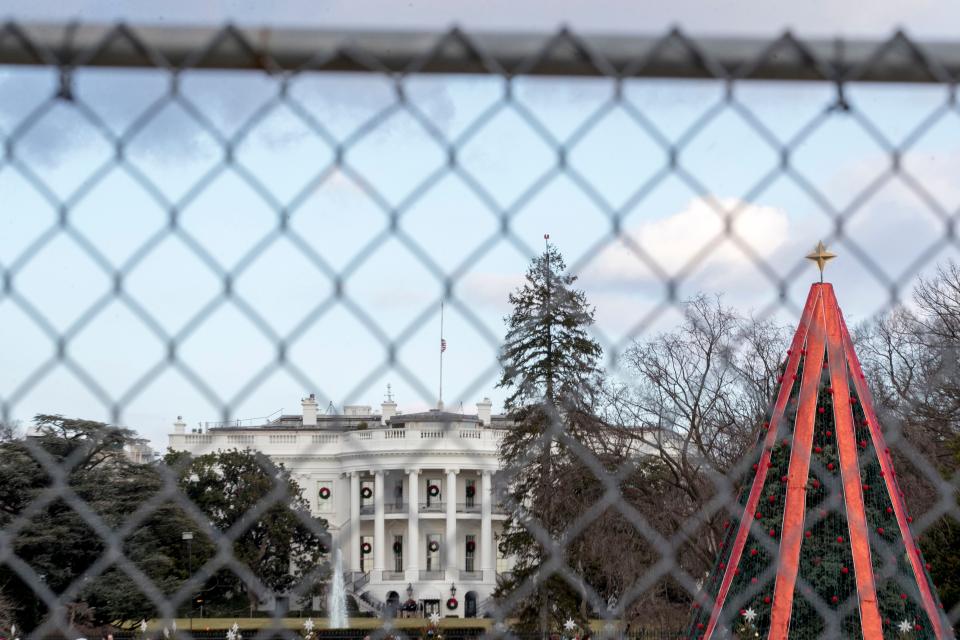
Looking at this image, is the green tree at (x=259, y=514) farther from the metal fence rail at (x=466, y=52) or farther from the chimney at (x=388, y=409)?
the metal fence rail at (x=466, y=52)

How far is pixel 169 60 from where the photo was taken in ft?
5.86

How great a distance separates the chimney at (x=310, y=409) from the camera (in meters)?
1.82

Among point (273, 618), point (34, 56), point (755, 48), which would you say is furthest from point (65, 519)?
point (755, 48)

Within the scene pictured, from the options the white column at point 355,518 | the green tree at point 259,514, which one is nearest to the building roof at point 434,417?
the white column at point 355,518

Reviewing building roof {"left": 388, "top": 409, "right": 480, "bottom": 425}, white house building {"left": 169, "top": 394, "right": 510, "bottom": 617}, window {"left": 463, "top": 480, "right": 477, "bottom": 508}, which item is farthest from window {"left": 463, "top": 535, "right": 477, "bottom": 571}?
building roof {"left": 388, "top": 409, "right": 480, "bottom": 425}

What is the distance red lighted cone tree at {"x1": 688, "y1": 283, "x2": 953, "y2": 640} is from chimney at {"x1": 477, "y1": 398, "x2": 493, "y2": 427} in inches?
23.5

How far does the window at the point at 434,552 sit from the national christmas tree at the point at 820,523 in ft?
2.34

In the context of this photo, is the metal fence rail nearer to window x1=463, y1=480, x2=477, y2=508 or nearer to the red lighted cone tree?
the red lighted cone tree

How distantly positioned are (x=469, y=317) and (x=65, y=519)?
116 centimetres

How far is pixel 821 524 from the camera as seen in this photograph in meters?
5.45

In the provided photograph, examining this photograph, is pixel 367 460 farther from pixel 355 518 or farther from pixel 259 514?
pixel 259 514

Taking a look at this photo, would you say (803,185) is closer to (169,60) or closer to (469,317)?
(469,317)

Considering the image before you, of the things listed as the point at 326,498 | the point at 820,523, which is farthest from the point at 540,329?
the point at 820,523

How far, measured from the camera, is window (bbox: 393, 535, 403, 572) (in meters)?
2.61
